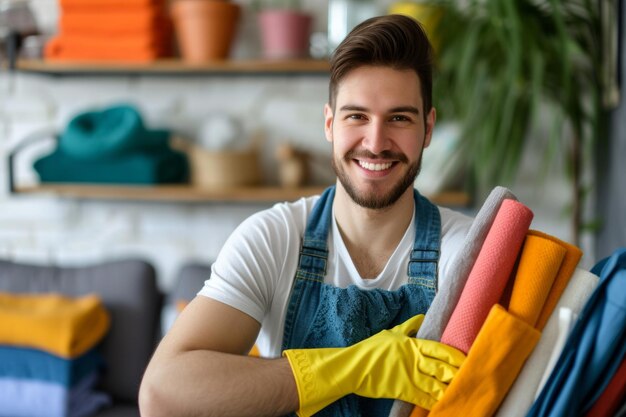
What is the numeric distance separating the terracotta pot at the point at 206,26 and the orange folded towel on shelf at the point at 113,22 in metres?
0.09

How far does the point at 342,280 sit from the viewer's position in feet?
4.40

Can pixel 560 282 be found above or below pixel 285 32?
below

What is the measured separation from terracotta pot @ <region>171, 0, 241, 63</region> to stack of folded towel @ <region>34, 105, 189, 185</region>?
12.2 inches

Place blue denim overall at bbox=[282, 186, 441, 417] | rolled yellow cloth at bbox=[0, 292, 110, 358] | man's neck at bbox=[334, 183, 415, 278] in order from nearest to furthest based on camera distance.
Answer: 1. blue denim overall at bbox=[282, 186, 441, 417]
2. man's neck at bbox=[334, 183, 415, 278]
3. rolled yellow cloth at bbox=[0, 292, 110, 358]

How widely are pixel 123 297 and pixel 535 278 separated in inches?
67.2

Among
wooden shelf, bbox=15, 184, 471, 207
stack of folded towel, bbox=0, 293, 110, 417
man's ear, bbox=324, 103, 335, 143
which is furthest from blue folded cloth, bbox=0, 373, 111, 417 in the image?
man's ear, bbox=324, 103, 335, 143

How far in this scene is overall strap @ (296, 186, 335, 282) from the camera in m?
1.34

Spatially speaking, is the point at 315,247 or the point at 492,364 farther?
the point at 315,247

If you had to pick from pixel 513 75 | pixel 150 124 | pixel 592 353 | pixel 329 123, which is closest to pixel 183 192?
pixel 150 124

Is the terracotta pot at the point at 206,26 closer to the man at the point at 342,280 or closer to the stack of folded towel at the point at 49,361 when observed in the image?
the stack of folded towel at the point at 49,361

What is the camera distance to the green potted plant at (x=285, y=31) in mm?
2559

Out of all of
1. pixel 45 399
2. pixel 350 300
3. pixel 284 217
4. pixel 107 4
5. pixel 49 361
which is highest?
pixel 107 4

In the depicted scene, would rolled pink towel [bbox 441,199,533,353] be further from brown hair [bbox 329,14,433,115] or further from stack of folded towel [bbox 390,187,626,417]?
brown hair [bbox 329,14,433,115]

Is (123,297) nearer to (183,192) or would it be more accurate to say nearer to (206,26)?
(183,192)
